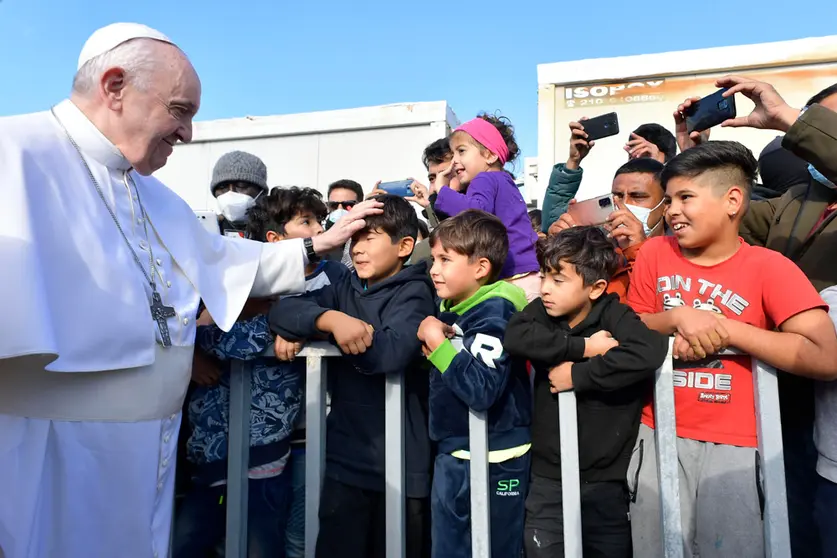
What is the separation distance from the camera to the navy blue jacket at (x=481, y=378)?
1978 mm

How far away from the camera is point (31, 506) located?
5.14 ft

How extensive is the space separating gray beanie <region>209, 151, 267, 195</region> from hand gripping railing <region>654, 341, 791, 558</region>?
2970mm

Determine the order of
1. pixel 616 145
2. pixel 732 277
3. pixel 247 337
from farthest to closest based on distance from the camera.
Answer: pixel 616 145
pixel 247 337
pixel 732 277

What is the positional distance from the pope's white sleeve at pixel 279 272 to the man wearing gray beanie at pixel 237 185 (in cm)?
144

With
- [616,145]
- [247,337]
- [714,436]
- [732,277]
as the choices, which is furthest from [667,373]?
[616,145]

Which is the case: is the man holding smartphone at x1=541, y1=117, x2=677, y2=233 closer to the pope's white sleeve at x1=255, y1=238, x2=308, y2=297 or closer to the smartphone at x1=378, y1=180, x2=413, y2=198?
the smartphone at x1=378, y1=180, x2=413, y2=198

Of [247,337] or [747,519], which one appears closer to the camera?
[747,519]

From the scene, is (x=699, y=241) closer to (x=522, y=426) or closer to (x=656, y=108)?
(x=522, y=426)

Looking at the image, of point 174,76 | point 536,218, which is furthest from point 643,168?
point 536,218

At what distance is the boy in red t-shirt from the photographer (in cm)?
186

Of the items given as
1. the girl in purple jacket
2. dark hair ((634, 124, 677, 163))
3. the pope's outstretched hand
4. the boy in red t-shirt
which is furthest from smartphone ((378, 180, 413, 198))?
the boy in red t-shirt

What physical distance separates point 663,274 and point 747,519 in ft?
2.97

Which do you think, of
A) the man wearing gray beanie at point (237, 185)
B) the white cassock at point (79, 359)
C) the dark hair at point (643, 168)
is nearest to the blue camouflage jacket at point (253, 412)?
the white cassock at point (79, 359)

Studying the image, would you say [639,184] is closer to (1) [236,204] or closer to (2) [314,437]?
(2) [314,437]
